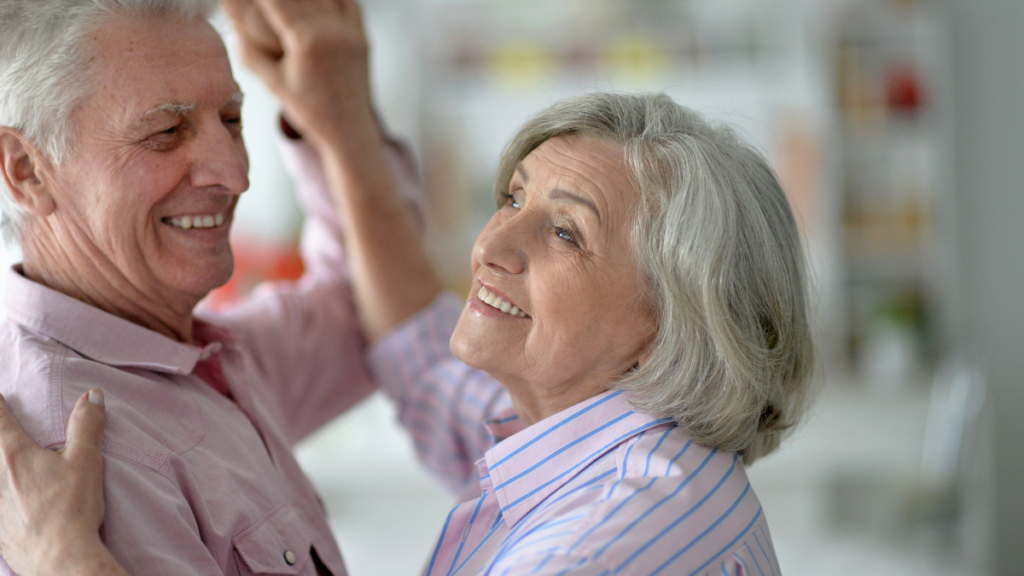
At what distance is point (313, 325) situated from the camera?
156cm

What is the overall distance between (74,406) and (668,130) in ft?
2.64

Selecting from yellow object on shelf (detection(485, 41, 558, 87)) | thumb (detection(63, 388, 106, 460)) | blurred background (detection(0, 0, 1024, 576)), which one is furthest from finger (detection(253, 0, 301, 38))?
yellow object on shelf (detection(485, 41, 558, 87))

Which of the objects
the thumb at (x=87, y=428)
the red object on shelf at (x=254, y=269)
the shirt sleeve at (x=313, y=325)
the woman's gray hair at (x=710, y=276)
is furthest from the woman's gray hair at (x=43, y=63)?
the red object on shelf at (x=254, y=269)

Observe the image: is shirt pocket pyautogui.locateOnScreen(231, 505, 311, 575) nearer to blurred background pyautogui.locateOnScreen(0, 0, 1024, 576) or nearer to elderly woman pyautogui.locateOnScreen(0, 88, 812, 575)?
elderly woman pyautogui.locateOnScreen(0, 88, 812, 575)

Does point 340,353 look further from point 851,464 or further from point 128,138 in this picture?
point 851,464

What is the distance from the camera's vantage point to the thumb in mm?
875

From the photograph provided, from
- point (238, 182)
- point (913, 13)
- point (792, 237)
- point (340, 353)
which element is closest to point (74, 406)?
point (238, 182)

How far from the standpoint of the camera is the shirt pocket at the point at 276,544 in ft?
3.33

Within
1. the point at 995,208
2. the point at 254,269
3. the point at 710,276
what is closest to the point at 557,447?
the point at 710,276

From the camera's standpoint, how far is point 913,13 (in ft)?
12.8

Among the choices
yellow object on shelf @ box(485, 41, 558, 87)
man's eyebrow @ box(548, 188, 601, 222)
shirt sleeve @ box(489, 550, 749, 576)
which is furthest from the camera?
yellow object on shelf @ box(485, 41, 558, 87)

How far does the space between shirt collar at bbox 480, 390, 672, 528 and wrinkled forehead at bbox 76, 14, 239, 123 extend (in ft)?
A: 2.10

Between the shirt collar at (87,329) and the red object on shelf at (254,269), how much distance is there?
1.81 meters

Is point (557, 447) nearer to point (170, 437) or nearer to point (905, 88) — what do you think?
point (170, 437)
